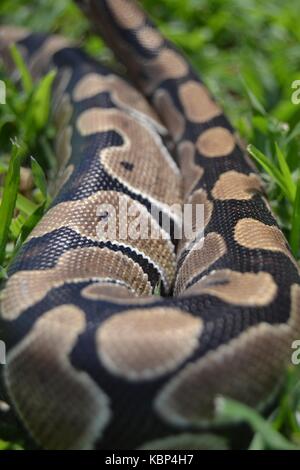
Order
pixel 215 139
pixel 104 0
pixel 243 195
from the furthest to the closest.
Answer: pixel 104 0 → pixel 215 139 → pixel 243 195

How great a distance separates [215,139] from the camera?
14.3ft

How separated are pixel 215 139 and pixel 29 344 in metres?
2.47

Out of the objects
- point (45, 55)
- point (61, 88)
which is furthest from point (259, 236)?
point (45, 55)

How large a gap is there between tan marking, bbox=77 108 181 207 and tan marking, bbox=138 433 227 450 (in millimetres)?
1920

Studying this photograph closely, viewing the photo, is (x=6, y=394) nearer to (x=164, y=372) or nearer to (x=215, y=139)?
(x=164, y=372)

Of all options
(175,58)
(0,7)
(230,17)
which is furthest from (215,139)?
(0,7)

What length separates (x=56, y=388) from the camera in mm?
2350

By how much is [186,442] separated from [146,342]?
430 mm

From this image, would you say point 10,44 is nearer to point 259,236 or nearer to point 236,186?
point 236,186

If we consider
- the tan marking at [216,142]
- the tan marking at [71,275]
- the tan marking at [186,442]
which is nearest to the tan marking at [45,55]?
the tan marking at [216,142]

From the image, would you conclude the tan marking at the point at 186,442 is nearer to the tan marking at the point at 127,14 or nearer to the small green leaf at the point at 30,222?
the small green leaf at the point at 30,222

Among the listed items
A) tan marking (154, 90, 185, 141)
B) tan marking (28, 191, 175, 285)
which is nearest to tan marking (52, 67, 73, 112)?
tan marking (154, 90, 185, 141)

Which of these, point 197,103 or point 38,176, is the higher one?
point 38,176

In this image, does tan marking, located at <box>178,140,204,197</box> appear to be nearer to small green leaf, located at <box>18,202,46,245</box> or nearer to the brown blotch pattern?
the brown blotch pattern
